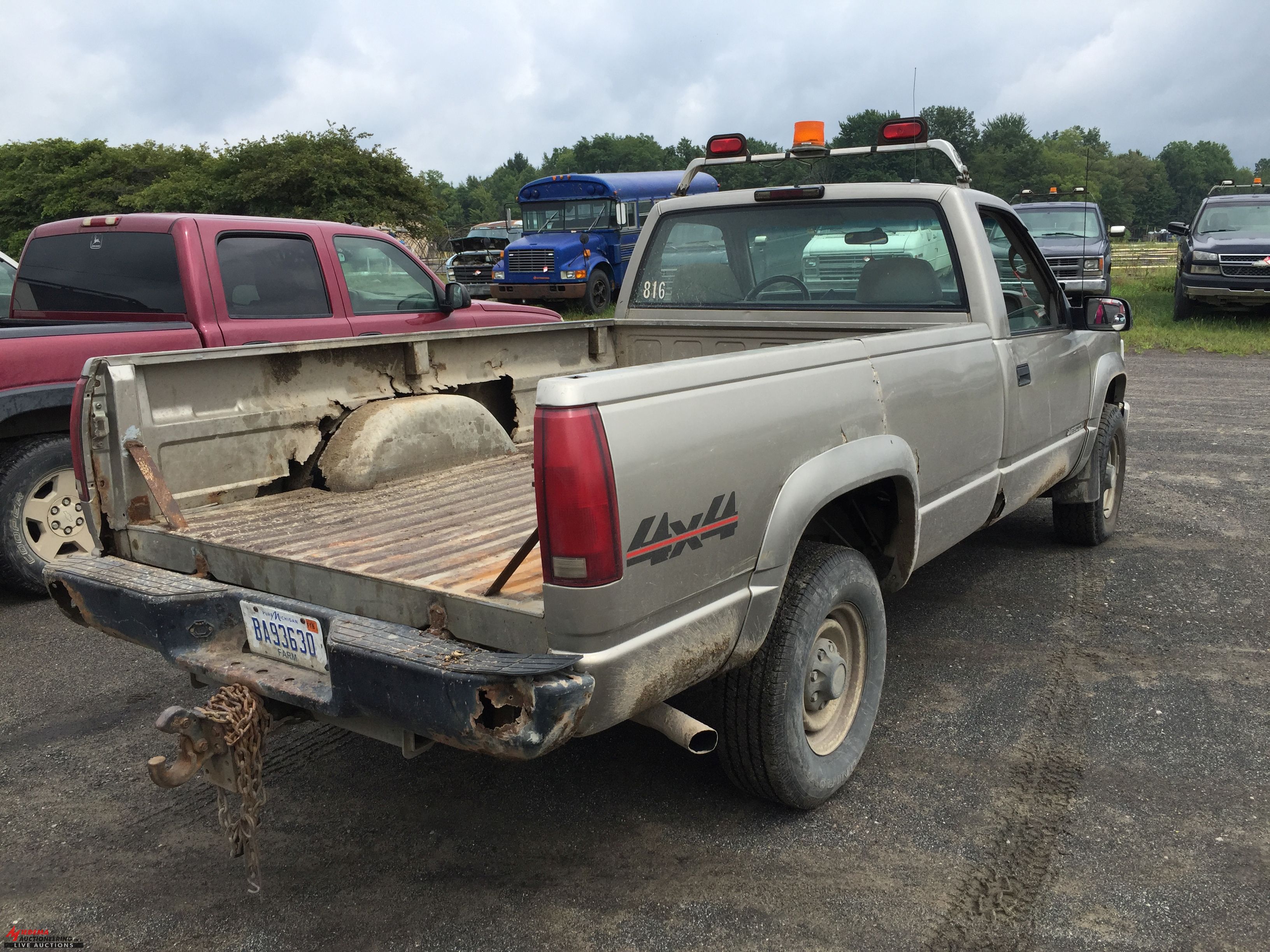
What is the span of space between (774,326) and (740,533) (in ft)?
7.32

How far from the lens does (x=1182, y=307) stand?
55.5 ft

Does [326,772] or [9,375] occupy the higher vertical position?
[9,375]

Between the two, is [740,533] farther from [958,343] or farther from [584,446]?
[958,343]

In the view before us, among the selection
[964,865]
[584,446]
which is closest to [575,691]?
[584,446]

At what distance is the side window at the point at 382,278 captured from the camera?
6715 millimetres

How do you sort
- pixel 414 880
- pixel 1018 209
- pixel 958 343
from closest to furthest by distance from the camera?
1. pixel 414 880
2. pixel 958 343
3. pixel 1018 209

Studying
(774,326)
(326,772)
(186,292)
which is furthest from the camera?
(186,292)

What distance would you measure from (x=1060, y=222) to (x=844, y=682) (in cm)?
1533

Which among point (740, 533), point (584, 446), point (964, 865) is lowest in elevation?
point (964, 865)

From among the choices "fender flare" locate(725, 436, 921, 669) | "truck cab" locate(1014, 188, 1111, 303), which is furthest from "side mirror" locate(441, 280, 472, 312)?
"truck cab" locate(1014, 188, 1111, 303)

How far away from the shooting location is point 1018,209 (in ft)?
55.3

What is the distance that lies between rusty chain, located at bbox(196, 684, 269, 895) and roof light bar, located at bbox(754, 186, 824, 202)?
10.4 ft

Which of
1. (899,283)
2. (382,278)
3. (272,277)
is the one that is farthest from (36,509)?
(899,283)

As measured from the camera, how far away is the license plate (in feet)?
9.11
